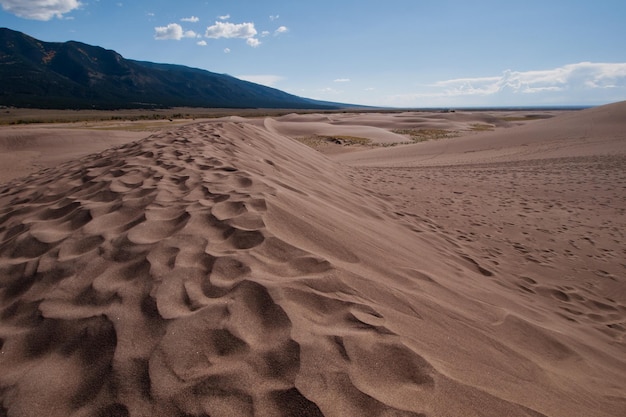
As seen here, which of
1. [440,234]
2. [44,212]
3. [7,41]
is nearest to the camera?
[44,212]

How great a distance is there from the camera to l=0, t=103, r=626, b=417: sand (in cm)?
145

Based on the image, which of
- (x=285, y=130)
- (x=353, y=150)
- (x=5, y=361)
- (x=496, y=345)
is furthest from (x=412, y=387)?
(x=285, y=130)

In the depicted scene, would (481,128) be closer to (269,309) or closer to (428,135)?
(428,135)

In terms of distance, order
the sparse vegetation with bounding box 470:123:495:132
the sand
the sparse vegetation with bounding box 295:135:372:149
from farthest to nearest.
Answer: the sparse vegetation with bounding box 470:123:495:132, the sparse vegetation with bounding box 295:135:372:149, the sand

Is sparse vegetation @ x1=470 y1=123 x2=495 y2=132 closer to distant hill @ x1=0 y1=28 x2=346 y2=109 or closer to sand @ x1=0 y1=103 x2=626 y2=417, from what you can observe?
sand @ x1=0 y1=103 x2=626 y2=417

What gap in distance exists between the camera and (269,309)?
1.84m

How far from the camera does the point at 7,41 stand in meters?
157

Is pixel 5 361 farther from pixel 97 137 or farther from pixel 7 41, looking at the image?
pixel 7 41

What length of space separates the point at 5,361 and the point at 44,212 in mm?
1994

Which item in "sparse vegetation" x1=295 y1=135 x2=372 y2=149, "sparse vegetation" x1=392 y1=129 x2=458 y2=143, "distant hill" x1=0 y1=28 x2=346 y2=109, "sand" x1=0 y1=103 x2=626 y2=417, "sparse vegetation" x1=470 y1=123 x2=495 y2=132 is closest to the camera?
"sand" x1=0 y1=103 x2=626 y2=417

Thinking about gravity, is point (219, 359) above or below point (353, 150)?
above

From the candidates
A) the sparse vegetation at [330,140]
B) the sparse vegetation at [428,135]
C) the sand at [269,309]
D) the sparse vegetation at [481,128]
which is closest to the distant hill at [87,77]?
the sparse vegetation at [481,128]

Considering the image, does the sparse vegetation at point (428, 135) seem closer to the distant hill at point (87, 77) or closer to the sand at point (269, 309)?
the sand at point (269, 309)

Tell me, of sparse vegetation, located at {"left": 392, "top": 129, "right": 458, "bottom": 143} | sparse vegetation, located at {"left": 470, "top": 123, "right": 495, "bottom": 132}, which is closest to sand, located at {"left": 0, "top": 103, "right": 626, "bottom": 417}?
sparse vegetation, located at {"left": 392, "top": 129, "right": 458, "bottom": 143}
